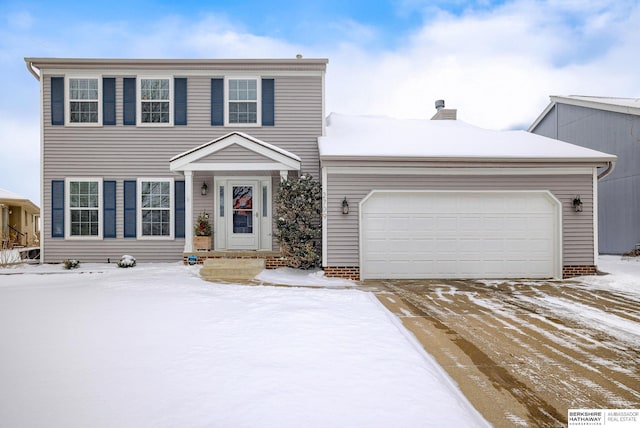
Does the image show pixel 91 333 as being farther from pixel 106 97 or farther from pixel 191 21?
pixel 191 21

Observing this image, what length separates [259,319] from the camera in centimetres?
541

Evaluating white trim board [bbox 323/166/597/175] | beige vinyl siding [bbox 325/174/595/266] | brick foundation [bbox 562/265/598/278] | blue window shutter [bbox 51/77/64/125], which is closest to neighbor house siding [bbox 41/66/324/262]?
blue window shutter [bbox 51/77/64/125]

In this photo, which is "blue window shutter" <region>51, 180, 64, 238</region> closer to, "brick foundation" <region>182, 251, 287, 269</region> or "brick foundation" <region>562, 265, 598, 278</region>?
"brick foundation" <region>182, 251, 287, 269</region>

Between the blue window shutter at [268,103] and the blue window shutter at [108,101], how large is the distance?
4.39m

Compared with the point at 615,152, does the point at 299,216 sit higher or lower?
lower

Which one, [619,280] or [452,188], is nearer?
[619,280]

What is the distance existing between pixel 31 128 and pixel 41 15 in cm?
564

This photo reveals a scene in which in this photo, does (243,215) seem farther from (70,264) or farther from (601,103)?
(601,103)

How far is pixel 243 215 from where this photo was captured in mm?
11125

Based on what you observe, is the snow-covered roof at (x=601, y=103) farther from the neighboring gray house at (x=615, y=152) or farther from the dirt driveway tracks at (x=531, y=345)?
the dirt driveway tracks at (x=531, y=345)

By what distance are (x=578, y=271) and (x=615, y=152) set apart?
25.4ft

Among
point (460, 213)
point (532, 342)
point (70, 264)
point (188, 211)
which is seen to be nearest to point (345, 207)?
point (460, 213)

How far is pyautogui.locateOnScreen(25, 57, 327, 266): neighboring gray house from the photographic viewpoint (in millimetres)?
11258

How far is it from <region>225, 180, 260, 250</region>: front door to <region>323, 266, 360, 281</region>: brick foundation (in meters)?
2.58
